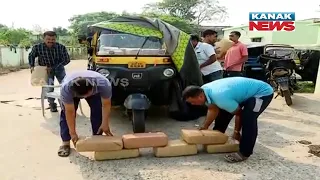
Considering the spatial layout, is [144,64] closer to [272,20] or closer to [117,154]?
[117,154]

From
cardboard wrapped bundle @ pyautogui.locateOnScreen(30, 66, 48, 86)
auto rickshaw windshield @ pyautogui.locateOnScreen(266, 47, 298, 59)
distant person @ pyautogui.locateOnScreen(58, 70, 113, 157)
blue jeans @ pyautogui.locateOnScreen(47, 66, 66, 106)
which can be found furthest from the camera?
auto rickshaw windshield @ pyautogui.locateOnScreen(266, 47, 298, 59)

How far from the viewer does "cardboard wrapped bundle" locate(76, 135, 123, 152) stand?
15.4 ft

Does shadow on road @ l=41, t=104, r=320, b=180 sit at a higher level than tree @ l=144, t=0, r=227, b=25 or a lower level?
lower

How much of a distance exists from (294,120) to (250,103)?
3.10 metres

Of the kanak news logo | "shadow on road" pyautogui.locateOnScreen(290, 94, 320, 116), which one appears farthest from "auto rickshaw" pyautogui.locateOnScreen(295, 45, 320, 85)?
the kanak news logo

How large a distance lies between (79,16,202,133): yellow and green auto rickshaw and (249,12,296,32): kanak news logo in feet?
53.8

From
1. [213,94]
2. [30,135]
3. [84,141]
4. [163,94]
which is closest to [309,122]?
[163,94]

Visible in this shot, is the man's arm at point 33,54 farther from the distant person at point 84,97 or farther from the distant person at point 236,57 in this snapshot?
→ the distant person at point 236,57

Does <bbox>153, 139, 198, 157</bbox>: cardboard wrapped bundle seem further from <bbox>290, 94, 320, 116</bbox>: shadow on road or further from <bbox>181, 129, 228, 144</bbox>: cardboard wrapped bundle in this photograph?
<bbox>290, 94, 320, 116</bbox>: shadow on road

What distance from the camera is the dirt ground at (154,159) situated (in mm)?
4352

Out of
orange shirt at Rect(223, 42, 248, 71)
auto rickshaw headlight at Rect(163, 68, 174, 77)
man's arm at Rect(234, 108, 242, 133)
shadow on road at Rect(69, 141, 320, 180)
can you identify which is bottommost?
shadow on road at Rect(69, 141, 320, 180)

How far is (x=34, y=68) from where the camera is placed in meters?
7.70

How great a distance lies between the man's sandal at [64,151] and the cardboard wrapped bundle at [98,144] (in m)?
0.38

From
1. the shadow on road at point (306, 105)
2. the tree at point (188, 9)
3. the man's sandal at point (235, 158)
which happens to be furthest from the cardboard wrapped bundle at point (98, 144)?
the tree at point (188, 9)
